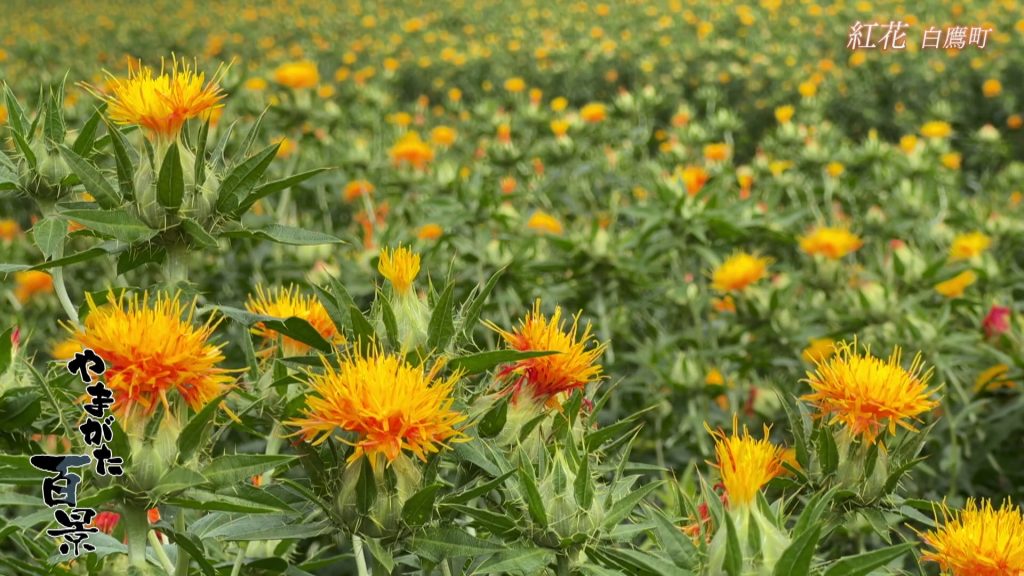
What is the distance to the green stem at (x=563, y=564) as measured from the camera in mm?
1039

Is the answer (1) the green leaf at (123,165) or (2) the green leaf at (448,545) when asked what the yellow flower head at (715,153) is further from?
(2) the green leaf at (448,545)

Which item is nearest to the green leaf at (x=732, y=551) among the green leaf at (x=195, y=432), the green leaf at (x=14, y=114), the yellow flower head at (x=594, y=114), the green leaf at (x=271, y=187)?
the green leaf at (x=195, y=432)

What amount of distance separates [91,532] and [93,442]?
7.0 inches

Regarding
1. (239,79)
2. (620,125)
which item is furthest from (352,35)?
(239,79)

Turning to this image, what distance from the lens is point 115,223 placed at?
110cm

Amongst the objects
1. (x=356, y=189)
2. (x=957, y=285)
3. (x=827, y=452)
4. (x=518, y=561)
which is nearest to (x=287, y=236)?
(x=518, y=561)

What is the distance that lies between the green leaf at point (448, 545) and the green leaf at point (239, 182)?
0.46 metres

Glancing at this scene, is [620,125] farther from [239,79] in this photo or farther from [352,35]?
[352,35]

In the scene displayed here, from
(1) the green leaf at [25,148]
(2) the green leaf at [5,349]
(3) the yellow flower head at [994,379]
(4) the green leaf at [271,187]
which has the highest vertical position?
(1) the green leaf at [25,148]

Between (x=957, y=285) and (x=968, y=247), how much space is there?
0.19m

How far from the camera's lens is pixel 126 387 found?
0.96 meters

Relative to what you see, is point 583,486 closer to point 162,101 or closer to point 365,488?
point 365,488

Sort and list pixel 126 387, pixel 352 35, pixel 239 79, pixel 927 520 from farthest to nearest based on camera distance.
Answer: pixel 352 35, pixel 239 79, pixel 927 520, pixel 126 387

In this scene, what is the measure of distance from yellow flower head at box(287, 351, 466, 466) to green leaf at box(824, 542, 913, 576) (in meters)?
0.37
